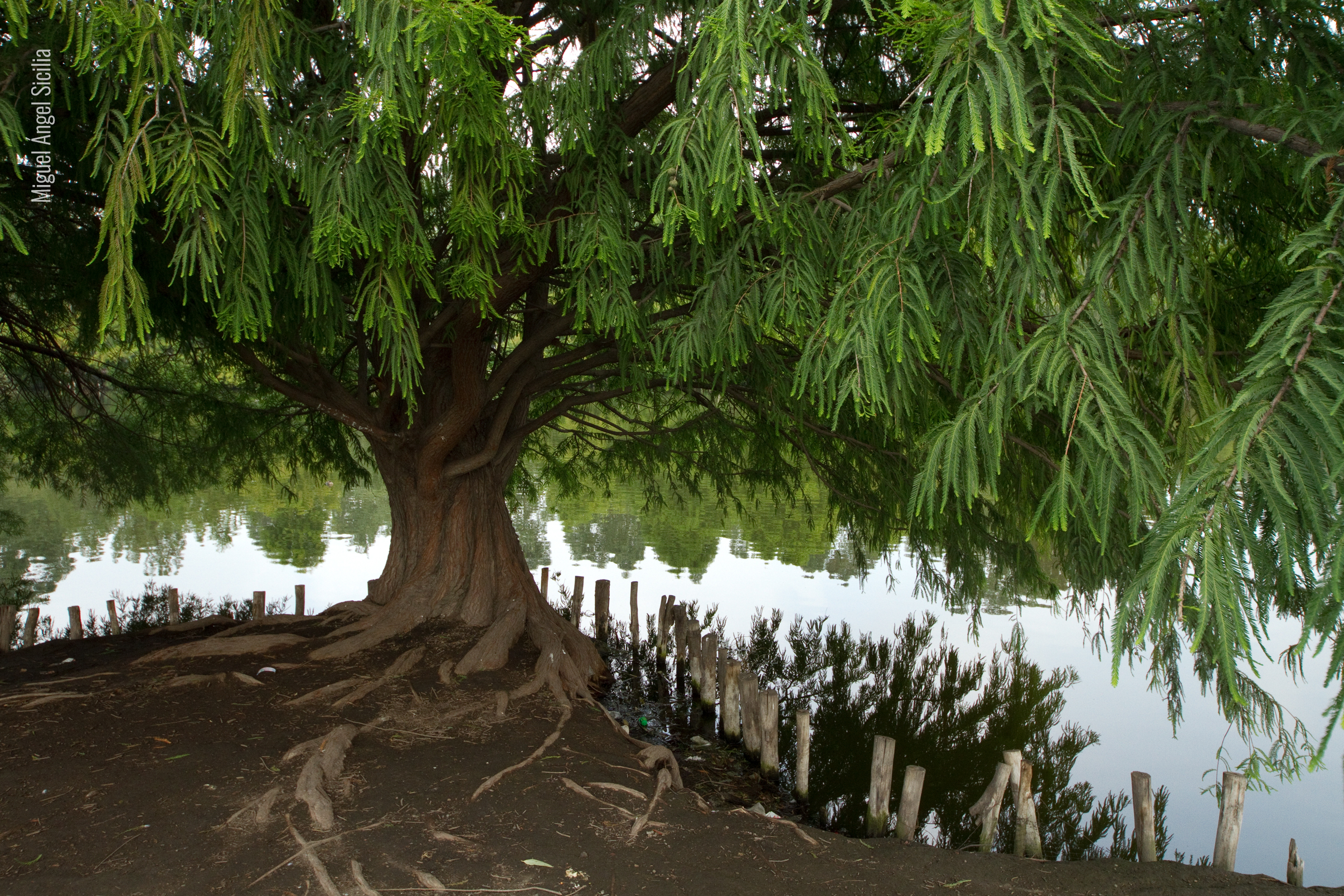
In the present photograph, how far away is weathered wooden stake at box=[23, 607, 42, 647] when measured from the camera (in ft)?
25.2

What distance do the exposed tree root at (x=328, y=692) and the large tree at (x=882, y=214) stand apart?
7.10 feet

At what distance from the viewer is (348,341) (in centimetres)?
742

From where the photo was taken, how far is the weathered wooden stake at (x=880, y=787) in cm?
466

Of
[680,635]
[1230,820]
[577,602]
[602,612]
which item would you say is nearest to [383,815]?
[1230,820]

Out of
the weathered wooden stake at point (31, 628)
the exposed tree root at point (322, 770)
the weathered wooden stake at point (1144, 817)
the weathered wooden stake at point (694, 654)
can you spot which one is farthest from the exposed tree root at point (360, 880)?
the weathered wooden stake at point (31, 628)

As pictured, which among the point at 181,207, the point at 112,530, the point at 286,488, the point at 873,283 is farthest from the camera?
the point at 112,530

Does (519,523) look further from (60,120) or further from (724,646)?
(60,120)

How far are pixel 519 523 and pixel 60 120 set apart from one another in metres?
17.0

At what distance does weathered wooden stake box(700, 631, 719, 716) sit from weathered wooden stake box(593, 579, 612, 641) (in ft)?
7.36

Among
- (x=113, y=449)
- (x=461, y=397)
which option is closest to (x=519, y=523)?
(x=113, y=449)

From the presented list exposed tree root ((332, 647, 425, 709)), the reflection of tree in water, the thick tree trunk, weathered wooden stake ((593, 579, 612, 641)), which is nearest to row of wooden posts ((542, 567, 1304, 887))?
the reflection of tree in water

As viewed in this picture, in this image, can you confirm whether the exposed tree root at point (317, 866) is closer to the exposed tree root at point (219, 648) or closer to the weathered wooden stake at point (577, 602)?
the exposed tree root at point (219, 648)

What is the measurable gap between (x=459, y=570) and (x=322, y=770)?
2861 millimetres

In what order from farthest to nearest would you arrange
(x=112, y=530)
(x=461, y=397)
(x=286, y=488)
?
(x=112, y=530) < (x=286, y=488) < (x=461, y=397)
